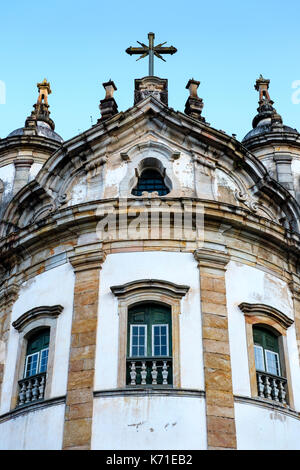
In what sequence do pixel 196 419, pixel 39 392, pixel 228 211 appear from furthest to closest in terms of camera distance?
pixel 228 211
pixel 39 392
pixel 196 419

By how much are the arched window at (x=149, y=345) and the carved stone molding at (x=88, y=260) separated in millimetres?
1637

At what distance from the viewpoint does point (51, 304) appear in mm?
20047

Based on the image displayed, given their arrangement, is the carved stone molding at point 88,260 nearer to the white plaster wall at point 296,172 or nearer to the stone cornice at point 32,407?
the stone cornice at point 32,407

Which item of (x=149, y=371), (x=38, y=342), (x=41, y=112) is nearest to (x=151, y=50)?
(x=41, y=112)

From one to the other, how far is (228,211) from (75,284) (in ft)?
14.7

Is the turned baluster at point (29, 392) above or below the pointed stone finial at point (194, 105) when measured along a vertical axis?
below

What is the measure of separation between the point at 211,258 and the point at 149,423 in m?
4.80

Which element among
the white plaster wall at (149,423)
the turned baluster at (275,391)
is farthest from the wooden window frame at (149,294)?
the turned baluster at (275,391)

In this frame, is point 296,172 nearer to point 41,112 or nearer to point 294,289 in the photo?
point 294,289

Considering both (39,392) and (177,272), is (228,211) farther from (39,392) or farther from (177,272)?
(39,392)

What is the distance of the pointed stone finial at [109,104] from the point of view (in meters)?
25.1

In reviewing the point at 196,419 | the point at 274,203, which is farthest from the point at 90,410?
the point at 274,203

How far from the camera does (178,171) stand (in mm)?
22344

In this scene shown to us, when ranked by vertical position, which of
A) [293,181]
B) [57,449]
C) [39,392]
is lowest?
[57,449]
